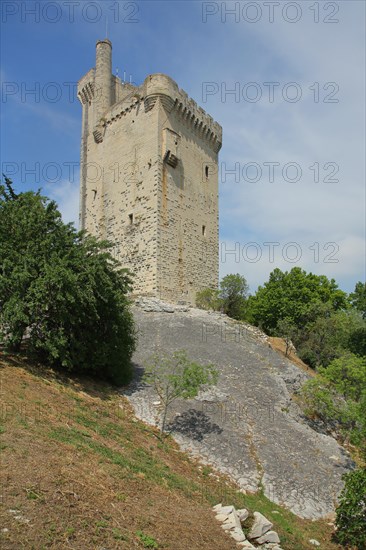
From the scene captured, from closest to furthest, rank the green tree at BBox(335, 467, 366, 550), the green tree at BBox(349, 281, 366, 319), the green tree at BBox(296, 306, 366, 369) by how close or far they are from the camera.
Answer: the green tree at BBox(335, 467, 366, 550)
the green tree at BBox(296, 306, 366, 369)
the green tree at BBox(349, 281, 366, 319)

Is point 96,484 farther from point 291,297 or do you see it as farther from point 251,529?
point 291,297

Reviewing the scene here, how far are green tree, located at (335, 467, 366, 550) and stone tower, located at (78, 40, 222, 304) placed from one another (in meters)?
18.3

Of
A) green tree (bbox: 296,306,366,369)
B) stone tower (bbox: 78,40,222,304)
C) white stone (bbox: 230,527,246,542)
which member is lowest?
white stone (bbox: 230,527,246,542)

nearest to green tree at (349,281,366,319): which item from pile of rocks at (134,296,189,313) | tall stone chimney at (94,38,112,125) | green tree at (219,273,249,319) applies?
green tree at (219,273,249,319)

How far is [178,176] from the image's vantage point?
31734mm

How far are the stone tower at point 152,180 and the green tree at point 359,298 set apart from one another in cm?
1422

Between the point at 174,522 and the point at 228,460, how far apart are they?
5.51m

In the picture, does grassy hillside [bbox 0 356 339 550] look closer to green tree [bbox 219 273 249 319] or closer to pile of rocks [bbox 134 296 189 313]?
pile of rocks [bbox 134 296 189 313]

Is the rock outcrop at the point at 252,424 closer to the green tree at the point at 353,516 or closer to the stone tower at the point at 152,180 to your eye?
the green tree at the point at 353,516

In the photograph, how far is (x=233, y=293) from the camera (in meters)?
31.9

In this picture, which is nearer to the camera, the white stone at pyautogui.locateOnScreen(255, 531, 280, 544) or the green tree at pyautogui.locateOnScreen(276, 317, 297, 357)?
the white stone at pyautogui.locateOnScreen(255, 531, 280, 544)

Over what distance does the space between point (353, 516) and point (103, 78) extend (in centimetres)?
3425

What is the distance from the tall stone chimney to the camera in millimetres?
35062

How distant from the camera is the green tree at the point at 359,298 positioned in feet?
127
